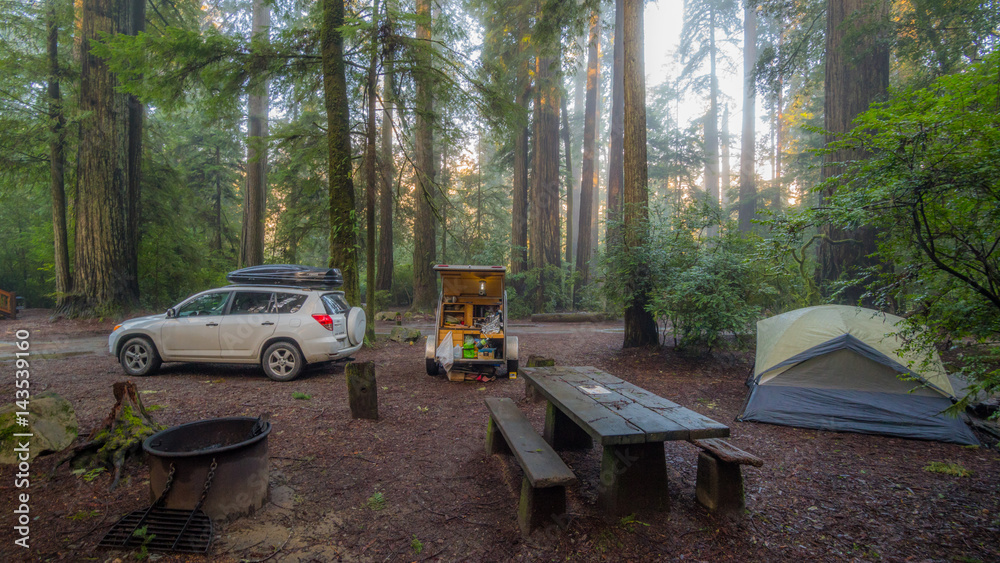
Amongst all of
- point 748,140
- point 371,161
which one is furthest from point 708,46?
point 371,161

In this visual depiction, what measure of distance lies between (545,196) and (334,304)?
12183 millimetres

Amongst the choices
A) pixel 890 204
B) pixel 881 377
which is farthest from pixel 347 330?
pixel 881 377

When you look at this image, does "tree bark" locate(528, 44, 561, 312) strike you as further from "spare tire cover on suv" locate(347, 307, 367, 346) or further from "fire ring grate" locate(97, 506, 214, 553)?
"fire ring grate" locate(97, 506, 214, 553)

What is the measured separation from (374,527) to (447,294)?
17.3 feet

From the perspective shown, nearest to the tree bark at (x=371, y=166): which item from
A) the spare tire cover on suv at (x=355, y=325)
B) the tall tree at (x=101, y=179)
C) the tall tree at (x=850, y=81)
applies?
the spare tire cover on suv at (x=355, y=325)

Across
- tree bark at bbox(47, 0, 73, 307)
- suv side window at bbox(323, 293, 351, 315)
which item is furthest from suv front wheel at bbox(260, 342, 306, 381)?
tree bark at bbox(47, 0, 73, 307)

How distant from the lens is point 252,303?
716 cm

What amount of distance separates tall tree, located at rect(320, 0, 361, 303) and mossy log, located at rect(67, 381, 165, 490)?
5.38 m

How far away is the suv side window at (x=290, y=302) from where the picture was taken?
703cm

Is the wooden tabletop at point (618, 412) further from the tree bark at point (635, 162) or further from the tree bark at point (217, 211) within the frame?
the tree bark at point (217, 211)

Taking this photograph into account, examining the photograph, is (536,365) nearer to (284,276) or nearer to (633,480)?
(633,480)

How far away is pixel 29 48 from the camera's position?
13656mm

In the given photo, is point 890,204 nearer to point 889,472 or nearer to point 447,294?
point 889,472

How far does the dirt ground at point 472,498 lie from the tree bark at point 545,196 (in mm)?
12110
